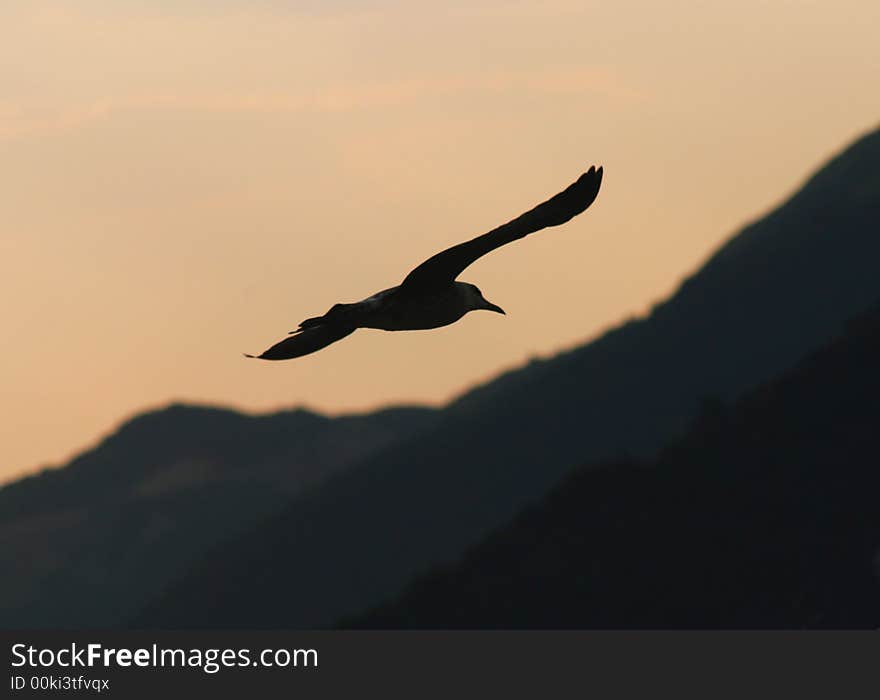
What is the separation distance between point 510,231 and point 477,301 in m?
2.39

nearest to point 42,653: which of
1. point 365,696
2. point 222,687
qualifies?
point 222,687

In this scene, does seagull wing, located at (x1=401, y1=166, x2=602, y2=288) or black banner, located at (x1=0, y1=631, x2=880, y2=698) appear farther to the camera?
black banner, located at (x1=0, y1=631, x2=880, y2=698)

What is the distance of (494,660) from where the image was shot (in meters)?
84.7

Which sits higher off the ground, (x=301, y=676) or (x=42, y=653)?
(x=301, y=676)

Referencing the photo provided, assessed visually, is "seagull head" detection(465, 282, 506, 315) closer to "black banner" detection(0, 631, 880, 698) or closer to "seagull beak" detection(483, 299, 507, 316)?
"seagull beak" detection(483, 299, 507, 316)

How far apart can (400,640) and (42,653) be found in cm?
2297

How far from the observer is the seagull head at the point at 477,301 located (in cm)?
3008

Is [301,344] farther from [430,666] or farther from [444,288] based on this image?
[430,666]

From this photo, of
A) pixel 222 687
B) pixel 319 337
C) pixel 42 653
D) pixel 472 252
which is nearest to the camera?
pixel 472 252

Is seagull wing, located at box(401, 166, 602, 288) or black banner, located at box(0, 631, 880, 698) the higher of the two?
black banner, located at box(0, 631, 880, 698)

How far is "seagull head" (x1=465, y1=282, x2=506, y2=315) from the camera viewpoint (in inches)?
1184

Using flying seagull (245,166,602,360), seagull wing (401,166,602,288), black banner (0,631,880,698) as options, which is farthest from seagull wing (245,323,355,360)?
black banner (0,631,880,698)

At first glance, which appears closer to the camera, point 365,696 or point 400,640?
point 365,696

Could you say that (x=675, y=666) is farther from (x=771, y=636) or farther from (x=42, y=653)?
(x=42, y=653)
